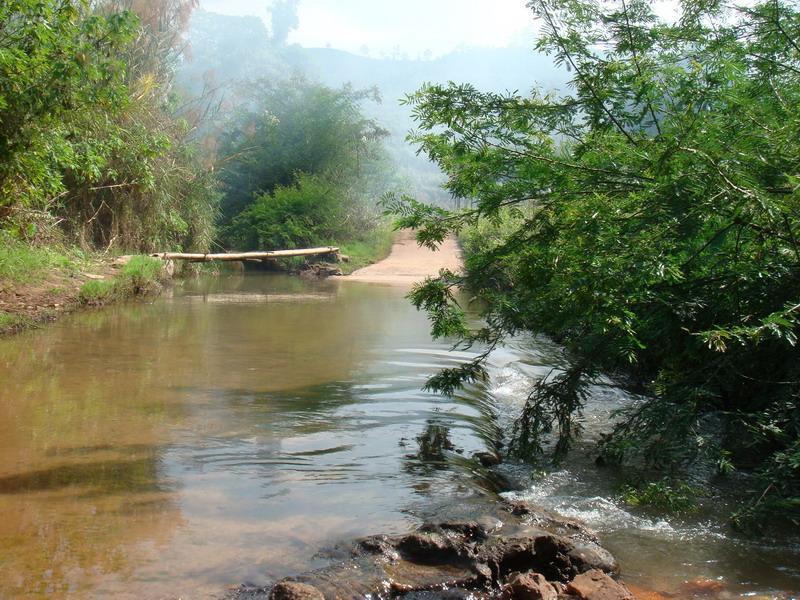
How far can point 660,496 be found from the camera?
437cm

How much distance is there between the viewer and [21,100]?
8.09 meters

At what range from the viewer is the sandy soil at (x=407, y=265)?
2438 cm

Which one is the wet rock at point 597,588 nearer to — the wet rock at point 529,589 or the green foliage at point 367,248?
the wet rock at point 529,589

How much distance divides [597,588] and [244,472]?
2576 mm

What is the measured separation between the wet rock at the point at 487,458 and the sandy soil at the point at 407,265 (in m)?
16.0

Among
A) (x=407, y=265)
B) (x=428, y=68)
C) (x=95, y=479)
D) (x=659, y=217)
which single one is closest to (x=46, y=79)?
(x=95, y=479)

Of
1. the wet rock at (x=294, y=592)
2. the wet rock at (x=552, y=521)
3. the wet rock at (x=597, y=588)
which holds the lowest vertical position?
the wet rock at (x=597, y=588)

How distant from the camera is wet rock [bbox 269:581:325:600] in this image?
3.14 metres

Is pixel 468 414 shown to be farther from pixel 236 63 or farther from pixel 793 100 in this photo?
pixel 236 63

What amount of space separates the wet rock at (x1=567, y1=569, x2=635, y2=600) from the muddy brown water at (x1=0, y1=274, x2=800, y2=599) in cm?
36

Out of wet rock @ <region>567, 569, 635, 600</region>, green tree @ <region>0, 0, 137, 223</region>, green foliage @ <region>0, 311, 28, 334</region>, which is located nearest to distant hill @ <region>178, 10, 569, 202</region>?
green foliage @ <region>0, 311, 28, 334</region>

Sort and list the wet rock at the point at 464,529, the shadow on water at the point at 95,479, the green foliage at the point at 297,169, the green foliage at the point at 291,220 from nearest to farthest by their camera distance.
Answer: the wet rock at the point at 464,529
the shadow on water at the point at 95,479
the green foliage at the point at 291,220
the green foliage at the point at 297,169

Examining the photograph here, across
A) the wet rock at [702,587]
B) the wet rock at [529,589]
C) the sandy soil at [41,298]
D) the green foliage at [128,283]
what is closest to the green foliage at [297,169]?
the green foliage at [128,283]

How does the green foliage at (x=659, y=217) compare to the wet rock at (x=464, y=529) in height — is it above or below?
above
